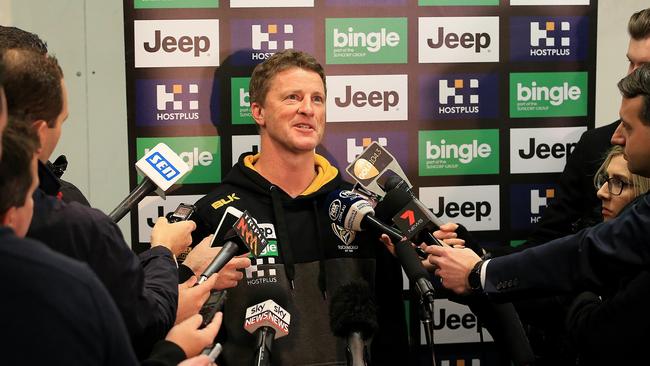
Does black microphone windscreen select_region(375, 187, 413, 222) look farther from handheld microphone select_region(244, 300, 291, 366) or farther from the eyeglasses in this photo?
the eyeglasses

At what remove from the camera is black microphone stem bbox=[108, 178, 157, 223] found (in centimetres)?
235

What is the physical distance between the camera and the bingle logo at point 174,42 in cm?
343

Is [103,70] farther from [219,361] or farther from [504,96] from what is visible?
[504,96]

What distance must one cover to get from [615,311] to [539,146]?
1303mm

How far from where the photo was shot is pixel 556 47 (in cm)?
362

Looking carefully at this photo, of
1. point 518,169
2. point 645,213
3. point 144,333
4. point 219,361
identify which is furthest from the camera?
point 518,169

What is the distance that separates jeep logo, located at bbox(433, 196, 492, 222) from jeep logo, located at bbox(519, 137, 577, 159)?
280 millimetres

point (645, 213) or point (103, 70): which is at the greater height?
point (103, 70)

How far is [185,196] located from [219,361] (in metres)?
0.90

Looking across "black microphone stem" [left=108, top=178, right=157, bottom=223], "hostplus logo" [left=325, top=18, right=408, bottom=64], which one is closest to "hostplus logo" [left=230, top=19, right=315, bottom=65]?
"hostplus logo" [left=325, top=18, right=408, bottom=64]

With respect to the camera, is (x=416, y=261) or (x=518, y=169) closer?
(x=416, y=261)

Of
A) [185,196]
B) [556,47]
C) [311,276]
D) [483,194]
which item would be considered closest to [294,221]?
[311,276]

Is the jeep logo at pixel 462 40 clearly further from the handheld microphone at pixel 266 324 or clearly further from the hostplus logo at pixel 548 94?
the handheld microphone at pixel 266 324

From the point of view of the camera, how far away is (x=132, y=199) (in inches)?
95.3
